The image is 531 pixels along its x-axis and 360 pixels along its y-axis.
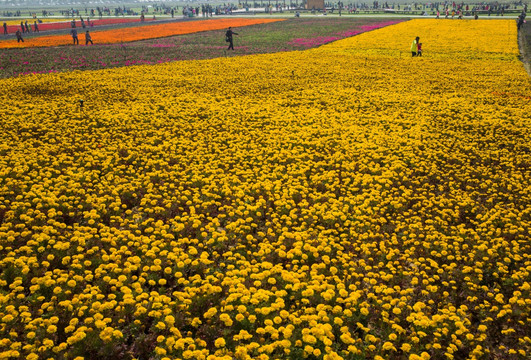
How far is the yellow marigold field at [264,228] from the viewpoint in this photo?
5.81 meters

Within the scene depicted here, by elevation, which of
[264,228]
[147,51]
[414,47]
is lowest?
[264,228]

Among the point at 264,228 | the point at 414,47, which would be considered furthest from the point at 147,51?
the point at 264,228

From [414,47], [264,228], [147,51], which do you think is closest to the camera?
[264,228]

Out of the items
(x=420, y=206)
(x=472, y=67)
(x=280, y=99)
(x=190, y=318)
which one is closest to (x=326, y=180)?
(x=420, y=206)

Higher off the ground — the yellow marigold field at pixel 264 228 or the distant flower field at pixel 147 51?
the distant flower field at pixel 147 51

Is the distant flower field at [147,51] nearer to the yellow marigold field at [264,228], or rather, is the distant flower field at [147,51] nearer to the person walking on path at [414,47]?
the person walking on path at [414,47]

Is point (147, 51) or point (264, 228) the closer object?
point (264, 228)

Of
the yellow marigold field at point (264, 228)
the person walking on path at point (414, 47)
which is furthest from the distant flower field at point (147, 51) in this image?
the yellow marigold field at point (264, 228)

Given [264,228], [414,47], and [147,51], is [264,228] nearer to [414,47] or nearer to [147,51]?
[414,47]

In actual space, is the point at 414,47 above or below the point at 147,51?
below

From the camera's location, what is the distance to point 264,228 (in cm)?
892

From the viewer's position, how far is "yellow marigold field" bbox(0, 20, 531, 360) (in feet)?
19.1

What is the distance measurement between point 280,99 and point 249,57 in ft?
48.2

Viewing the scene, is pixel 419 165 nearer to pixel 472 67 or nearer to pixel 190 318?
pixel 190 318
